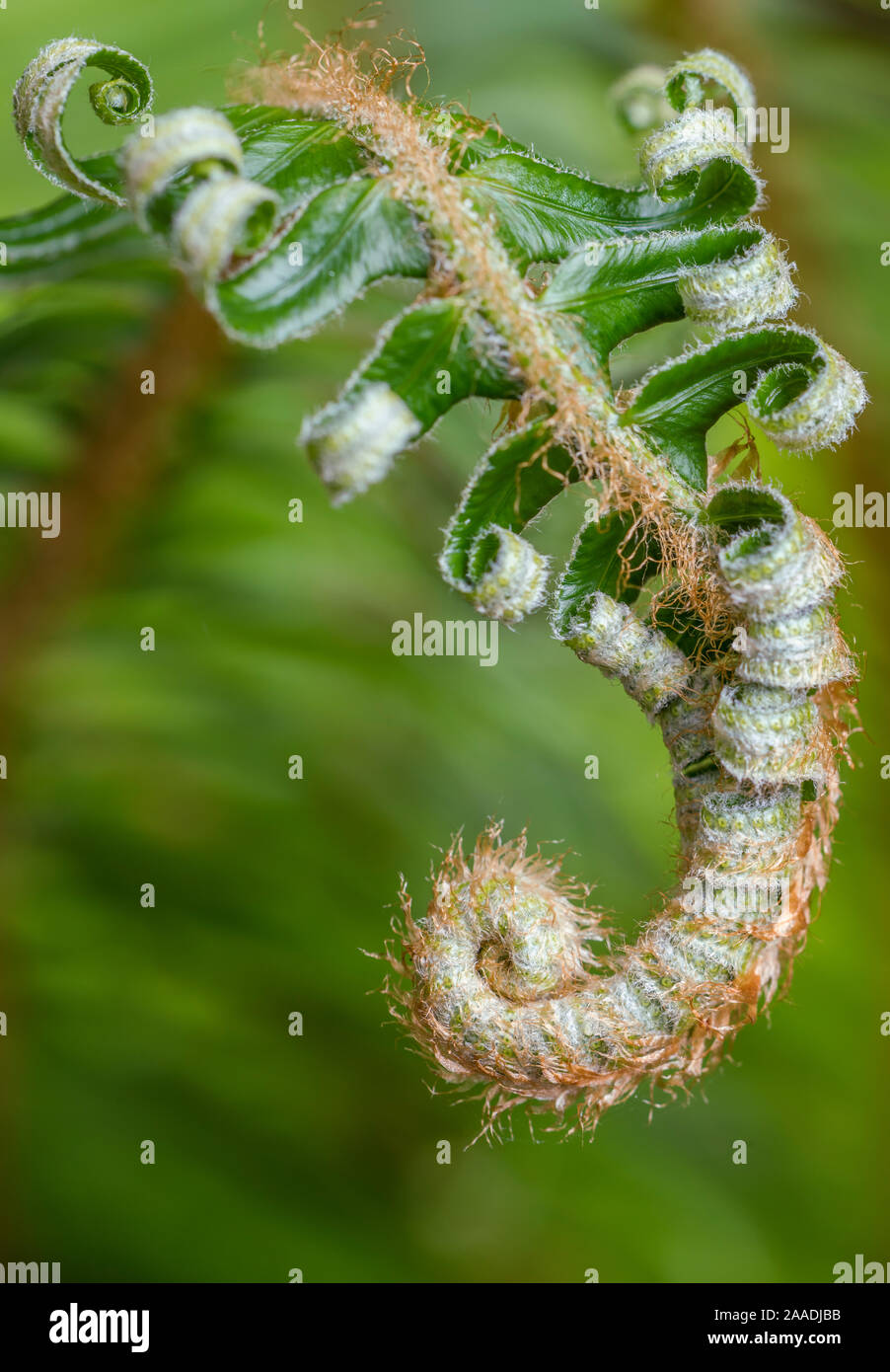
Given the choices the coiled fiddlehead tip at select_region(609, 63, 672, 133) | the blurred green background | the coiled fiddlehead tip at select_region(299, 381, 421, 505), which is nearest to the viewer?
the coiled fiddlehead tip at select_region(299, 381, 421, 505)

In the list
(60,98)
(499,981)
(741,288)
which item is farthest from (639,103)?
(499,981)

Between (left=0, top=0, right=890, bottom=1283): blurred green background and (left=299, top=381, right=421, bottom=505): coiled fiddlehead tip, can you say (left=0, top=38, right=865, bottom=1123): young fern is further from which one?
(left=0, top=0, right=890, bottom=1283): blurred green background

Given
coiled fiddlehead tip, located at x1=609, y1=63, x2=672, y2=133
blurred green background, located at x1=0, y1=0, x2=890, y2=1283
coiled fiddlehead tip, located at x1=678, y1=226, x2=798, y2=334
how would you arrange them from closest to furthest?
1. coiled fiddlehead tip, located at x1=678, y1=226, x2=798, y2=334
2. coiled fiddlehead tip, located at x1=609, y1=63, x2=672, y2=133
3. blurred green background, located at x1=0, y1=0, x2=890, y2=1283

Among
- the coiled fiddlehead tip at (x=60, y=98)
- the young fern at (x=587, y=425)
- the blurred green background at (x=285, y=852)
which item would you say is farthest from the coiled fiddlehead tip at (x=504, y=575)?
the blurred green background at (x=285, y=852)

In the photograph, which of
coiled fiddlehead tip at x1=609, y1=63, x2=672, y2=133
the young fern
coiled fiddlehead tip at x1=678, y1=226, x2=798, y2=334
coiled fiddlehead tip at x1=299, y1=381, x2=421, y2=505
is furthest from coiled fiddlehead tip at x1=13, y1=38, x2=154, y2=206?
coiled fiddlehead tip at x1=609, y1=63, x2=672, y2=133

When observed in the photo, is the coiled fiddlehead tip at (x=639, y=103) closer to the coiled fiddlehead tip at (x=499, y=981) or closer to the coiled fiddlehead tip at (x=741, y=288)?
the coiled fiddlehead tip at (x=741, y=288)

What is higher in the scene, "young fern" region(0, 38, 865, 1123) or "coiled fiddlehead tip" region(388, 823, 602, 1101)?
"young fern" region(0, 38, 865, 1123)
